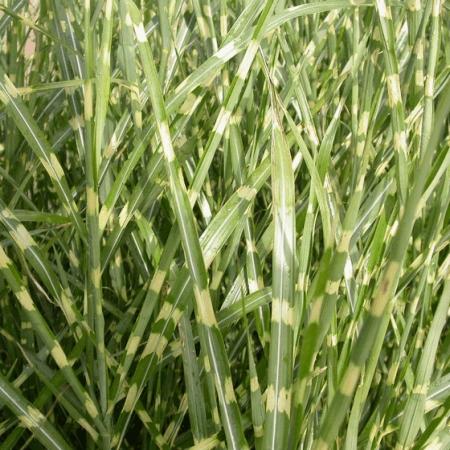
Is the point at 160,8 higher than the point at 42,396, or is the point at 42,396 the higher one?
the point at 160,8

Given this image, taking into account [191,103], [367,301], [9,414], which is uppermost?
[191,103]

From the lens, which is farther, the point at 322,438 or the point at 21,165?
the point at 21,165

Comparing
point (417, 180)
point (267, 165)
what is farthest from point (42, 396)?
A: point (417, 180)

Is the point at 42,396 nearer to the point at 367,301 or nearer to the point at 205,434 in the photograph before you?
the point at 205,434

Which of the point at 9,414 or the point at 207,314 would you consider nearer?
the point at 207,314

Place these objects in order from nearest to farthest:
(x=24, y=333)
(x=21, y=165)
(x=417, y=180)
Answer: (x=417, y=180) → (x=24, y=333) → (x=21, y=165)

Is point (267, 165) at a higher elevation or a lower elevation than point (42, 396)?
higher

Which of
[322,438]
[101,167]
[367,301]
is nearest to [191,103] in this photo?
[101,167]

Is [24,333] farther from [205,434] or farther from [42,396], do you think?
[205,434]

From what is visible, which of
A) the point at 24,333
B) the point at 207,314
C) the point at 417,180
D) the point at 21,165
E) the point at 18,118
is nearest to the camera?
the point at 417,180
